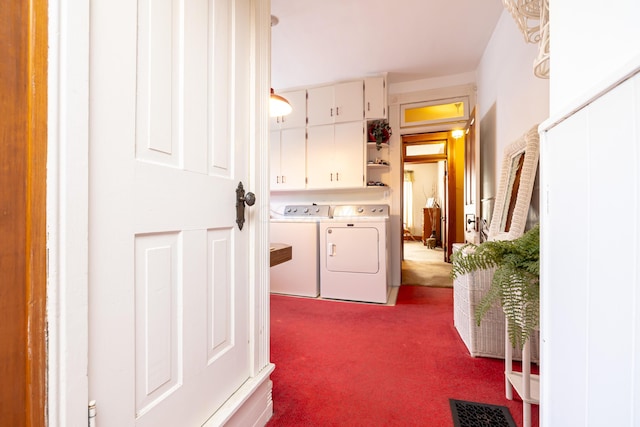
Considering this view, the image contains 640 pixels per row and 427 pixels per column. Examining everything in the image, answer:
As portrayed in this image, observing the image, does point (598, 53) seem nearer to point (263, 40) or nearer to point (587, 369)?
point (587, 369)

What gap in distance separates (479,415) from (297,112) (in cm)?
344

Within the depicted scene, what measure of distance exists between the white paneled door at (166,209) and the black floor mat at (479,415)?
99cm

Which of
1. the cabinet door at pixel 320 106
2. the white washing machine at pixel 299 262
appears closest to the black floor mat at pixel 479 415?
the white washing machine at pixel 299 262

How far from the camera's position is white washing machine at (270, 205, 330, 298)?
3.34 meters

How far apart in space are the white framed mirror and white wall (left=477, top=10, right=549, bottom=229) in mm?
144

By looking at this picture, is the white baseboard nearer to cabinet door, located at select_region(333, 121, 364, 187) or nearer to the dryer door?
the dryer door

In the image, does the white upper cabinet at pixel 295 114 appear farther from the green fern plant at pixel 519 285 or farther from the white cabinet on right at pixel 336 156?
the green fern plant at pixel 519 285

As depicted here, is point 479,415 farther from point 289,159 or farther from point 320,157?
point 289,159

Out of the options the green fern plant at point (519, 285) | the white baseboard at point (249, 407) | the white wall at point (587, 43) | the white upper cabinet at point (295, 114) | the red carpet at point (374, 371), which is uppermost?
the white upper cabinet at point (295, 114)

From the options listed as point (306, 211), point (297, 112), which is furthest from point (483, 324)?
point (297, 112)

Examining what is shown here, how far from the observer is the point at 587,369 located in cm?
48

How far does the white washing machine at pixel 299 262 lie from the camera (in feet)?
10.9

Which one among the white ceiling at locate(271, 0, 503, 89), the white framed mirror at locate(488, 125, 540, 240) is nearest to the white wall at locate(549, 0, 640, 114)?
the white framed mirror at locate(488, 125, 540, 240)

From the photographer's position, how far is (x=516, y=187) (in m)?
1.93
